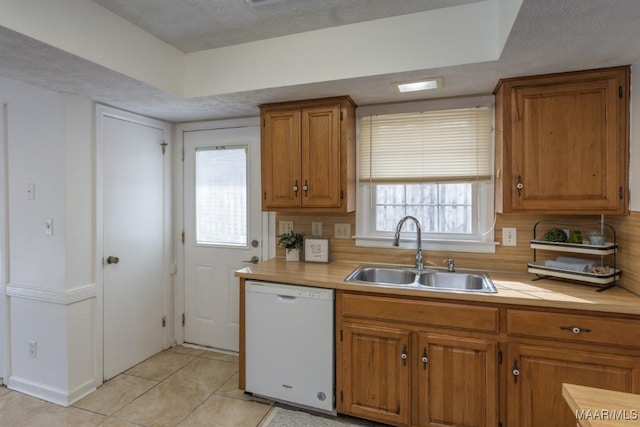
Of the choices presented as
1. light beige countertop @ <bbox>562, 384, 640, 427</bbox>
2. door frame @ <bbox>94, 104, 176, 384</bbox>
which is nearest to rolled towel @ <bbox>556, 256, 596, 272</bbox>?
light beige countertop @ <bbox>562, 384, 640, 427</bbox>

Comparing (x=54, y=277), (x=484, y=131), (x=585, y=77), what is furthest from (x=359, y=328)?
(x=54, y=277)

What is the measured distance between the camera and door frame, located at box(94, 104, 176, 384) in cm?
250

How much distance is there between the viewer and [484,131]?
2.38m

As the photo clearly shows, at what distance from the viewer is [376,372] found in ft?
6.61

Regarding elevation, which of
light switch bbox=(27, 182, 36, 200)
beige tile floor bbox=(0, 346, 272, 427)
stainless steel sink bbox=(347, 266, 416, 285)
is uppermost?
light switch bbox=(27, 182, 36, 200)

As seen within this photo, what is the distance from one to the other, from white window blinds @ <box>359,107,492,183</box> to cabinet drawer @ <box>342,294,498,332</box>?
0.99 metres

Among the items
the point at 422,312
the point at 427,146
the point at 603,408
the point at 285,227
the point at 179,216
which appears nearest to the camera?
the point at 603,408

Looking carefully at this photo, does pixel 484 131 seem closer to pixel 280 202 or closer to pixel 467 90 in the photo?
pixel 467 90

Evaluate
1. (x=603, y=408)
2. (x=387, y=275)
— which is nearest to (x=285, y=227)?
(x=387, y=275)

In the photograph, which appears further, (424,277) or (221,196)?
(221,196)

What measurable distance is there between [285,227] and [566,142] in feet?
6.68

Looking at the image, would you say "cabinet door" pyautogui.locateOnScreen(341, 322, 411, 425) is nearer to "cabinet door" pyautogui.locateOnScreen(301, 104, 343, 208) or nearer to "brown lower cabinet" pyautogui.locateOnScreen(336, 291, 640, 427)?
"brown lower cabinet" pyautogui.locateOnScreen(336, 291, 640, 427)

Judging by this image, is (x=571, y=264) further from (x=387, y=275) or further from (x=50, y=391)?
(x=50, y=391)

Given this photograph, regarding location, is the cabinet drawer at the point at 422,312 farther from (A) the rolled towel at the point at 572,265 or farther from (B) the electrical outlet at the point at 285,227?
(B) the electrical outlet at the point at 285,227
